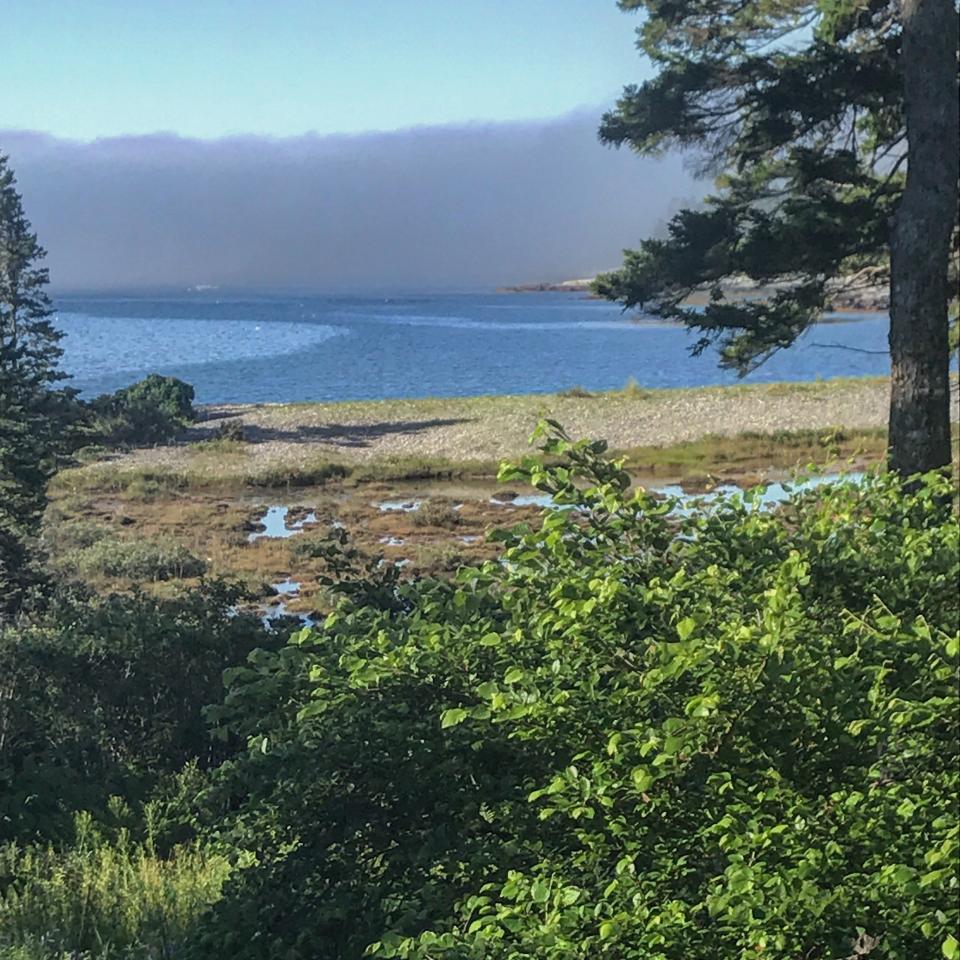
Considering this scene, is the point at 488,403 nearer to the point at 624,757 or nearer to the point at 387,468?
the point at 387,468

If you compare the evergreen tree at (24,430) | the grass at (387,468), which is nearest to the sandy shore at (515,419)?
the grass at (387,468)

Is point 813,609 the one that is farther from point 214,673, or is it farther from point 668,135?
point 668,135

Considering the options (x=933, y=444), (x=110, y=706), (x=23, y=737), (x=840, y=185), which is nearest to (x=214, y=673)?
(x=110, y=706)

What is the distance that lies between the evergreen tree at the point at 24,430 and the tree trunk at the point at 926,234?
27.5 ft

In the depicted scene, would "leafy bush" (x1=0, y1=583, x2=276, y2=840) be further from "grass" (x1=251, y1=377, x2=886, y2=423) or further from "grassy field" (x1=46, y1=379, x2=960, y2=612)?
"grass" (x1=251, y1=377, x2=886, y2=423)

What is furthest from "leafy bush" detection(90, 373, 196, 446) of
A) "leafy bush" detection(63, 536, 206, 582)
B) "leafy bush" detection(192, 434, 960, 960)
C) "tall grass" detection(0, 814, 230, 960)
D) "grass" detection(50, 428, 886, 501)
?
"leafy bush" detection(192, 434, 960, 960)

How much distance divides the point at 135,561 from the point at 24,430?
17.5 ft

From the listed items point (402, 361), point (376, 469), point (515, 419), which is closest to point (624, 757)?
point (376, 469)

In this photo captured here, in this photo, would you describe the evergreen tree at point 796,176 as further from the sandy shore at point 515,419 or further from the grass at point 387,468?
the sandy shore at point 515,419

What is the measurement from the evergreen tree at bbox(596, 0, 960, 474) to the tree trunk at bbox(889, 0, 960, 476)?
1 cm

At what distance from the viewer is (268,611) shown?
47.7 feet

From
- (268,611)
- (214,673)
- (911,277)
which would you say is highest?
(911,277)

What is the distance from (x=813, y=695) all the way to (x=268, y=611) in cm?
1229

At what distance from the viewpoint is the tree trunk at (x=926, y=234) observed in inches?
346
